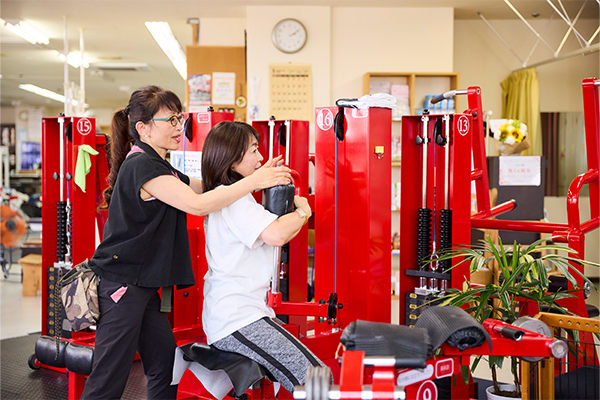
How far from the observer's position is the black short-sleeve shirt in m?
1.87

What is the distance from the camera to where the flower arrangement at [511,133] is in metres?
4.69

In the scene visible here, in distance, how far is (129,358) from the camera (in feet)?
6.17

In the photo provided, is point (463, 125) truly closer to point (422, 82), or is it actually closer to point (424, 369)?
point (424, 369)

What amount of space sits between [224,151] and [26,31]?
6643 millimetres

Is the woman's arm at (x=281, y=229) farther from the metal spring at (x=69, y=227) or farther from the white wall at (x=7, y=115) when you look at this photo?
the white wall at (x=7, y=115)

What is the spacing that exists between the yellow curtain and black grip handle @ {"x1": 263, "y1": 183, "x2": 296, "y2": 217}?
17.8 feet

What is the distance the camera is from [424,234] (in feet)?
9.90

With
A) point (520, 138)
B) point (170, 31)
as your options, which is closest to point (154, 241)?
point (520, 138)

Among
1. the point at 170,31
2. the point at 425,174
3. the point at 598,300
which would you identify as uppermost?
the point at 170,31

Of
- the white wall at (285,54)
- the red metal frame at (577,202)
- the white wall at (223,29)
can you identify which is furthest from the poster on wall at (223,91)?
the red metal frame at (577,202)

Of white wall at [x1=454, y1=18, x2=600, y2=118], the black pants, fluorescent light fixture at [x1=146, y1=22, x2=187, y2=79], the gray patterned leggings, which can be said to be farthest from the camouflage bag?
white wall at [x1=454, y1=18, x2=600, y2=118]

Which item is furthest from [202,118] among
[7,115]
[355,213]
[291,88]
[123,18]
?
[7,115]

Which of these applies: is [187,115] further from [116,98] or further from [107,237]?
[116,98]

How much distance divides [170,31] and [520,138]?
201 inches
